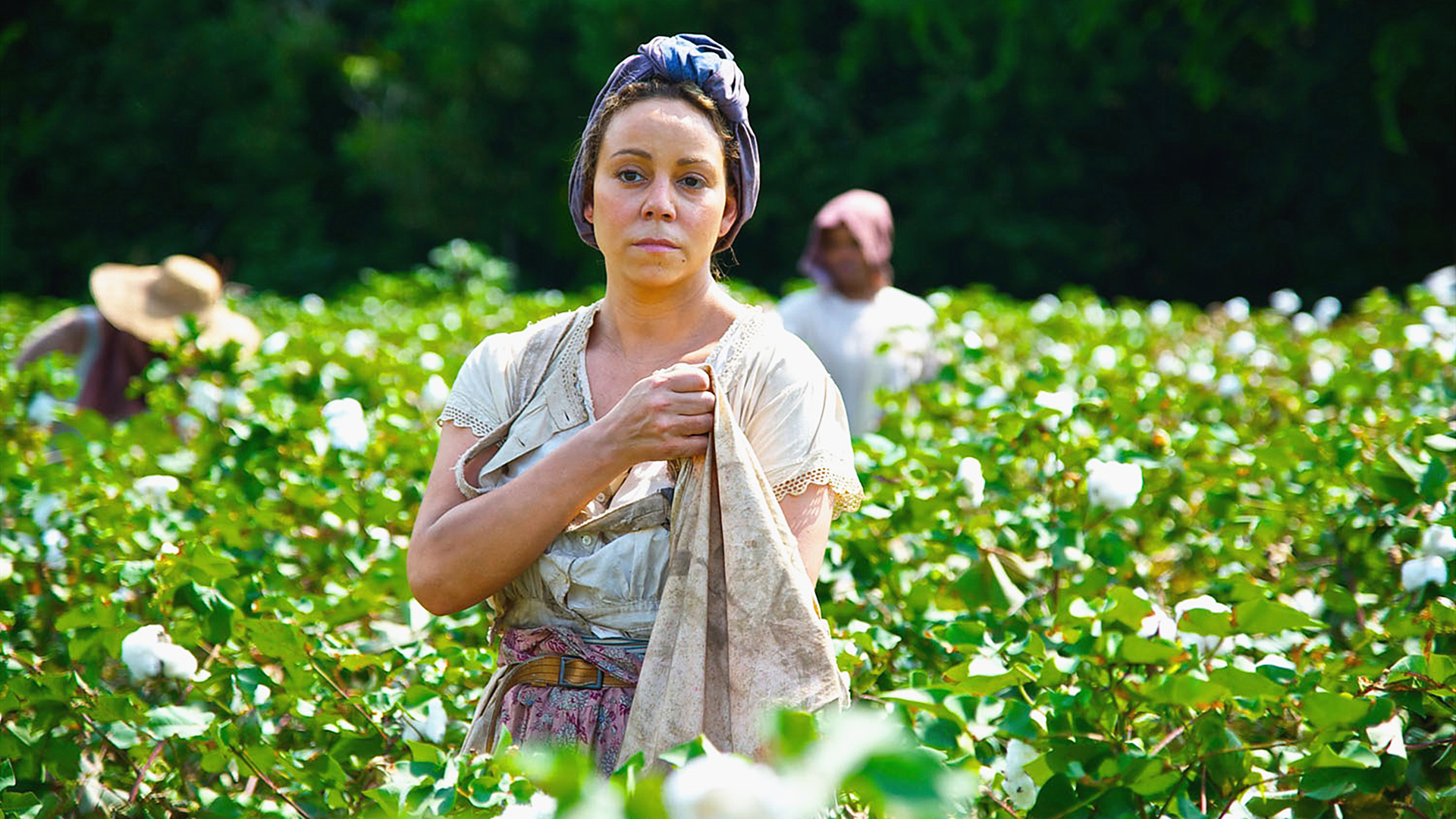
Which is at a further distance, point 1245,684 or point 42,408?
point 42,408

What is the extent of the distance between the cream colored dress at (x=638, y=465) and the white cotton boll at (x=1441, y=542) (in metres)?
1.05

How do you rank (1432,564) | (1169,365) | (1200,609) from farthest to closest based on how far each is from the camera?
(1169,365) → (1432,564) → (1200,609)

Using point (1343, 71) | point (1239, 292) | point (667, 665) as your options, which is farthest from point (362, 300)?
point (1239, 292)

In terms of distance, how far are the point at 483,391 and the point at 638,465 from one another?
23 centimetres

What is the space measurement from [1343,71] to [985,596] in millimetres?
12936

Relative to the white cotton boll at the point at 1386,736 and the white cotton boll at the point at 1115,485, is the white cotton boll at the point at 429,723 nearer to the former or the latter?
the white cotton boll at the point at 1115,485

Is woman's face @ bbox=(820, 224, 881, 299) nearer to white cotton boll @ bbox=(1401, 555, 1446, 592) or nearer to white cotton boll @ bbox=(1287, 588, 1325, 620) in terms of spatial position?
white cotton boll @ bbox=(1287, 588, 1325, 620)

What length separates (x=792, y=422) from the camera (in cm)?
162

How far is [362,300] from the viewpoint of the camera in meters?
8.99

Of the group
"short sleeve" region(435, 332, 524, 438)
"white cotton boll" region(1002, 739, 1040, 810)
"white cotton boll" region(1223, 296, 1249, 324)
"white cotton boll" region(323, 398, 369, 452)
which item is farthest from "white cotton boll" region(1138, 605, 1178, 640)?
"white cotton boll" region(1223, 296, 1249, 324)

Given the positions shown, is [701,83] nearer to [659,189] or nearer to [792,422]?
[659,189]

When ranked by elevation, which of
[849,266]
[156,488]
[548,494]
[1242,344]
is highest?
[849,266]

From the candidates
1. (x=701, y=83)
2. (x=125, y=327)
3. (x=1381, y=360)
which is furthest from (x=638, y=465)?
(x=125, y=327)

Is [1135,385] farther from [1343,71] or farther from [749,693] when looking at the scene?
[1343,71]
